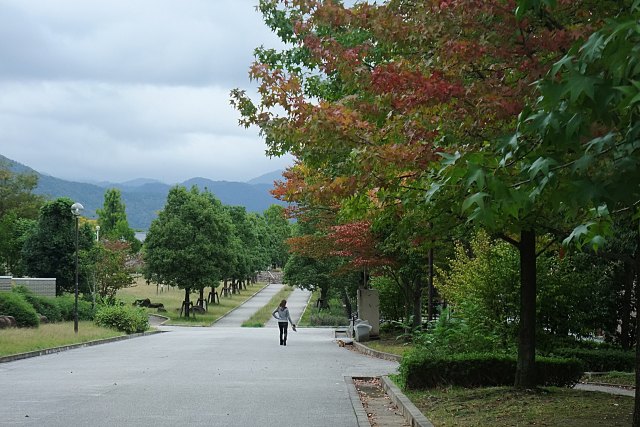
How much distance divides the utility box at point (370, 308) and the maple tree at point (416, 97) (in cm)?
2182

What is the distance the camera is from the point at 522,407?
1065 cm

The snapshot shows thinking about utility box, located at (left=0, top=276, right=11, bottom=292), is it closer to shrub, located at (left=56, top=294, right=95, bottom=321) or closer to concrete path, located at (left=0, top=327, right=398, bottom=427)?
shrub, located at (left=56, top=294, right=95, bottom=321)

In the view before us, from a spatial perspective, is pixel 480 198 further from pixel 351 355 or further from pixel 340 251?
pixel 340 251

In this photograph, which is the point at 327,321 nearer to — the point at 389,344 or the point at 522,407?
the point at 389,344

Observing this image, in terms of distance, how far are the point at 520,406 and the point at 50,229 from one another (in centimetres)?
4392

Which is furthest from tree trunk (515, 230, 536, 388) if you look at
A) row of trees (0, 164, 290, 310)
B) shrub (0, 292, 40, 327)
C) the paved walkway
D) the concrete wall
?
the paved walkway

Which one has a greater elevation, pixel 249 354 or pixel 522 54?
pixel 522 54

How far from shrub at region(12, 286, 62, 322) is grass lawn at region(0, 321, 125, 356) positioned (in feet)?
8.85

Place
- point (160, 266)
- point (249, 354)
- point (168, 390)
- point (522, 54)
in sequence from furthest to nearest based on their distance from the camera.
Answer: point (160, 266) → point (249, 354) → point (168, 390) → point (522, 54)

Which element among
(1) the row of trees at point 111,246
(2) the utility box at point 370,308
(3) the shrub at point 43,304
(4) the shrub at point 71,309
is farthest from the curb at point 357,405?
(4) the shrub at point 71,309

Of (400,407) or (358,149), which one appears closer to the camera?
(358,149)

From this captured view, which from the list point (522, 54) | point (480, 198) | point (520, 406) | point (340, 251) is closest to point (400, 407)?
point (520, 406)

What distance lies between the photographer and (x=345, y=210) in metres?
10.9

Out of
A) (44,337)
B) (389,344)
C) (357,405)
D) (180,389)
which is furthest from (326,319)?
(357,405)
